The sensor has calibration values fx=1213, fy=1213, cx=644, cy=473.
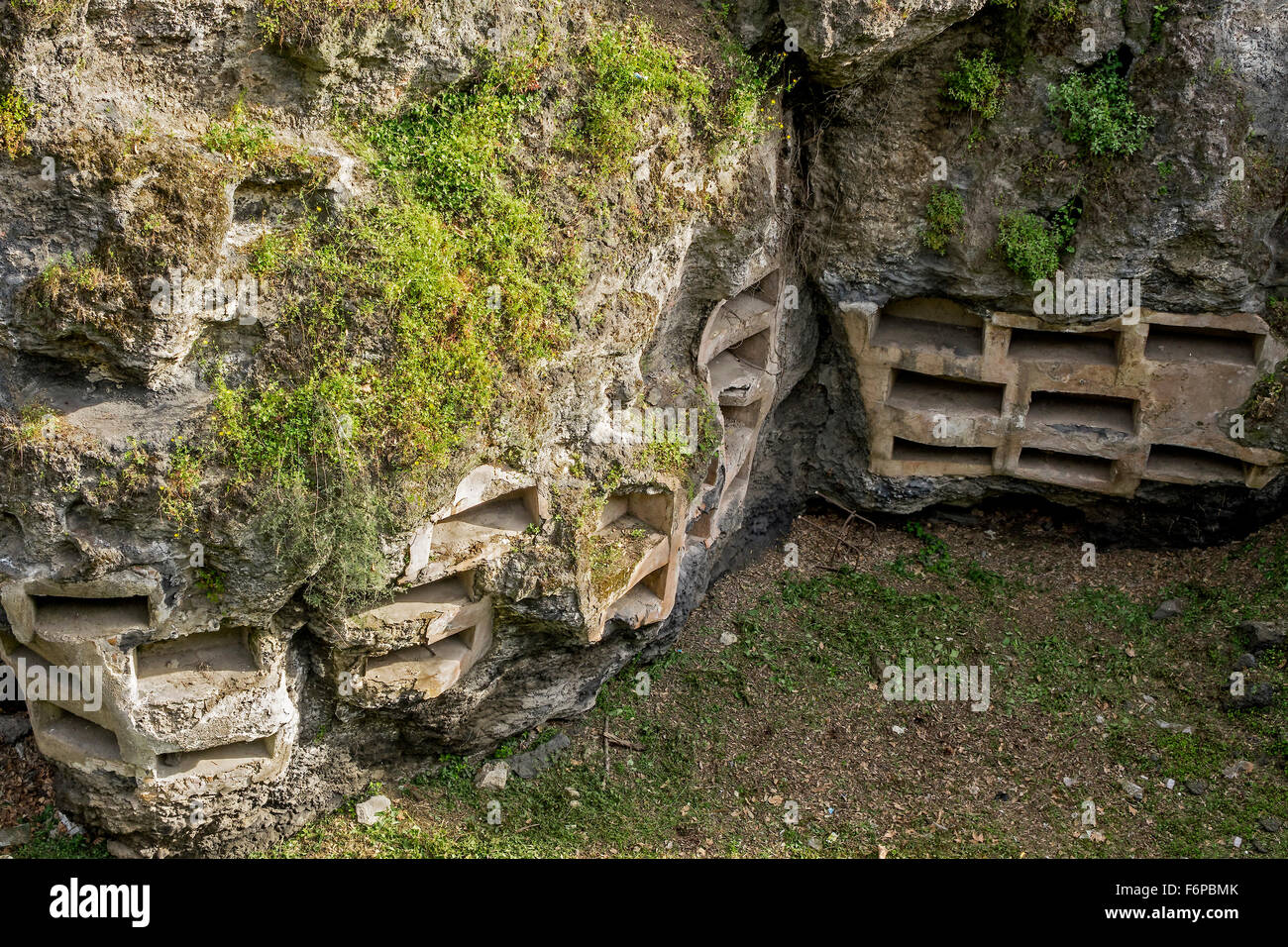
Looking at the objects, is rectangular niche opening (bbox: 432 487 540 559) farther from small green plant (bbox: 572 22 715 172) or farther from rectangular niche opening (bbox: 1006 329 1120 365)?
rectangular niche opening (bbox: 1006 329 1120 365)

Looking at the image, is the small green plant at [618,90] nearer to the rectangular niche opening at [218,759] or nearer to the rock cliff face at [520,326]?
the rock cliff face at [520,326]

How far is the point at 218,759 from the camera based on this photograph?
31.7 ft

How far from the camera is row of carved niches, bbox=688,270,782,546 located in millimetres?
11602

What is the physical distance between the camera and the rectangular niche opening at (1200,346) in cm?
1232

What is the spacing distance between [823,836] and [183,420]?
6463mm

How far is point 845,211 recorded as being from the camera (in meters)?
12.2

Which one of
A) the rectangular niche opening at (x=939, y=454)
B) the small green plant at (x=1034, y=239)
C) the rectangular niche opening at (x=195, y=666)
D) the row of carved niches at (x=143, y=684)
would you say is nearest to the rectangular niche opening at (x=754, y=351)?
the rectangular niche opening at (x=939, y=454)

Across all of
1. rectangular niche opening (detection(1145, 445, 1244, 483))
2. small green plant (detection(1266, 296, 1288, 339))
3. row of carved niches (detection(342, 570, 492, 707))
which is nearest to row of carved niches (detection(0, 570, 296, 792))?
row of carved niches (detection(342, 570, 492, 707))

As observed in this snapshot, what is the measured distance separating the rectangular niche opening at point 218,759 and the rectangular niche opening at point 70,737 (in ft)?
1.28

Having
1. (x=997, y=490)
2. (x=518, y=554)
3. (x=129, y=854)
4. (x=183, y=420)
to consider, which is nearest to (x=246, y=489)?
(x=183, y=420)

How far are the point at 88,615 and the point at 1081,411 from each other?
32.4ft

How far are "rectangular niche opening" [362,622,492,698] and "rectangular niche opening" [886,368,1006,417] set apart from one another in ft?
18.2

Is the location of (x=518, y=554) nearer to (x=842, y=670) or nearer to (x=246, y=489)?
(x=246, y=489)

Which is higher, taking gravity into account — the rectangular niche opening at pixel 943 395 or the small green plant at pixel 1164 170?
the small green plant at pixel 1164 170
